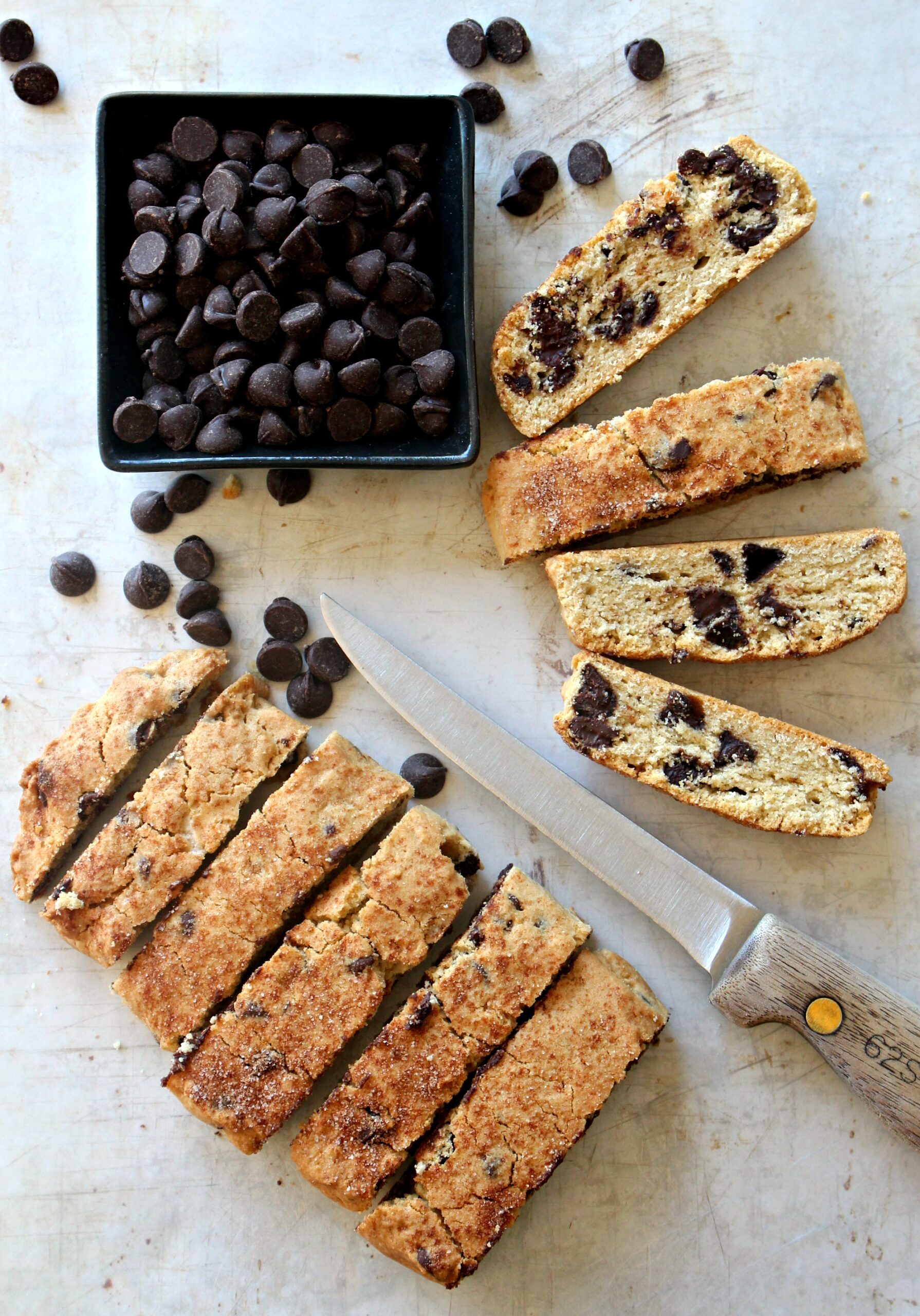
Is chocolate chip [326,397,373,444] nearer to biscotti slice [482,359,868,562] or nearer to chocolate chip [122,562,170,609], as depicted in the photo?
biscotti slice [482,359,868,562]

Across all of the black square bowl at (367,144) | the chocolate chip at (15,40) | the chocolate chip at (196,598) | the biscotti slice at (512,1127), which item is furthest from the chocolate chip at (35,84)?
the biscotti slice at (512,1127)

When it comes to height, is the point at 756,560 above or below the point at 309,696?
above

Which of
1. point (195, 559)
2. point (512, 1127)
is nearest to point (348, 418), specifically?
point (195, 559)

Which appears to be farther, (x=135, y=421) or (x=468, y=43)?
(x=468, y=43)

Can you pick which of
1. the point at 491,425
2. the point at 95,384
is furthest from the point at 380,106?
the point at 95,384

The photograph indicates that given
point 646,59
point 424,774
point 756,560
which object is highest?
point 646,59

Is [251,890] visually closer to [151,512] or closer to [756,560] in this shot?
[151,512]

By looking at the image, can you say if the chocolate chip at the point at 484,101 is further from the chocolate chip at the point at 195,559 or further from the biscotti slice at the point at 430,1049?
the biscotti slice at the point at 430,1049

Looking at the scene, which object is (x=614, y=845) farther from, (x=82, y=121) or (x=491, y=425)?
(x=82, y=121)
